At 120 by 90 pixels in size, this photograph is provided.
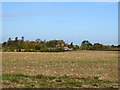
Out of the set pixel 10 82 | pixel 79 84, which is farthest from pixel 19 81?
pixel 79 84

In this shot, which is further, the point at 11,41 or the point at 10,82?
the point at 11,41

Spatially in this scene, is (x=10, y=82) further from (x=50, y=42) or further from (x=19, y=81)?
(x=50, y=42)

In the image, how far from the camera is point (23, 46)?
12306cm

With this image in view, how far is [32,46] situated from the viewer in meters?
123

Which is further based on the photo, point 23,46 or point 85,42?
point 85,42

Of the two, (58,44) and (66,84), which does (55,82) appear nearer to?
(66,84)

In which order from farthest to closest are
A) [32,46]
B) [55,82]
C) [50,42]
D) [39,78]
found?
[50,42] → [32,46] → [39,78] → [55,82]

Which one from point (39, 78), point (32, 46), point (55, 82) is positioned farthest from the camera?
point (32, 46)

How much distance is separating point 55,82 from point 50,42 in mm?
139914

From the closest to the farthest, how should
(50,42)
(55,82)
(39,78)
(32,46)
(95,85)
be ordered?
(95,85), (55,82), (39,78), (32,46), (50,42)

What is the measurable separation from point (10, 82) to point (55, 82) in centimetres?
218

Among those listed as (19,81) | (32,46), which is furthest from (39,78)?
(32,46)

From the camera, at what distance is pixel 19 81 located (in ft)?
42.2

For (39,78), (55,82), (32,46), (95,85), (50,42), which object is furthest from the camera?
(50,42)
